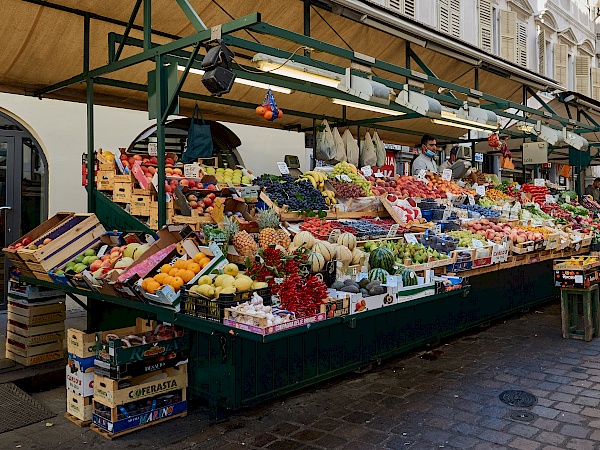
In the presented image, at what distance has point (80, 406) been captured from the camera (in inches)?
168

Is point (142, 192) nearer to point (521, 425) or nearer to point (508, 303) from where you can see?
point (521, 425)

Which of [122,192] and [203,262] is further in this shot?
[122,192]

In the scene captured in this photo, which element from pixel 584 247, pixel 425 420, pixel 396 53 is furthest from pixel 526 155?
pixel 425 420

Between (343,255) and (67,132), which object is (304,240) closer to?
(343,255)

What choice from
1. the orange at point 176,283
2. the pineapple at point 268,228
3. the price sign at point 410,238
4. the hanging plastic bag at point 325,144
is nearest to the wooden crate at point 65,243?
the pineapple at point 268,228

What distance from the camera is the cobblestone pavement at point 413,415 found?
383 cm

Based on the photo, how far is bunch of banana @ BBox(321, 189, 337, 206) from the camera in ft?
22.4

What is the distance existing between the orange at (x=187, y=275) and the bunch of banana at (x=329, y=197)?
10.1 feet

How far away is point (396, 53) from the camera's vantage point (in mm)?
8555

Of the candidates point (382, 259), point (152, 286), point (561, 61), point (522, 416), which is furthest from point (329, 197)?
point (561, 61)

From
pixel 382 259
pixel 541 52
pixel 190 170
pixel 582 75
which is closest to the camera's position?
pixel 382 259

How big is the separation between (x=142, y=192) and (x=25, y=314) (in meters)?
1.84

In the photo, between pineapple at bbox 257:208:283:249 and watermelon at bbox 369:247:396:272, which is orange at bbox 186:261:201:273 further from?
watermelon at bbox 369:247:396:272

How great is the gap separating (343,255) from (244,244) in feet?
3.39
